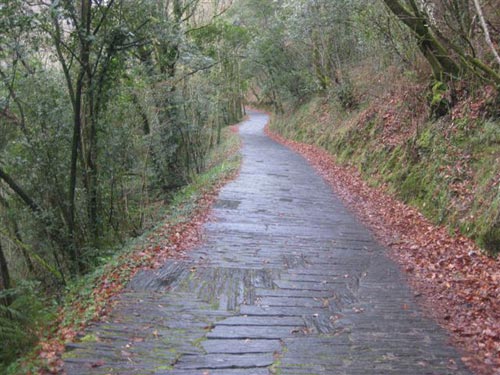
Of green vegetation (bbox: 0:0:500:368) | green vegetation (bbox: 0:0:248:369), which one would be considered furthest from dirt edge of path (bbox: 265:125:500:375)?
green vegetation (bbox: 0:0:248:369)

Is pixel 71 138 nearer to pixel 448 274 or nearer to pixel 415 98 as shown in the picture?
pixel 448 274

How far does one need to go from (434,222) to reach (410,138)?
3.67 m

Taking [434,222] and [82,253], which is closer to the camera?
[434,222]

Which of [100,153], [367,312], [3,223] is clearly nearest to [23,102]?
[100,153]

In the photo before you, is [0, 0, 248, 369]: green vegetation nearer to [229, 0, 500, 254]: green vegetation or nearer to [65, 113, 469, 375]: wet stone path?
[65, 113, 469, 375]: wet stone path

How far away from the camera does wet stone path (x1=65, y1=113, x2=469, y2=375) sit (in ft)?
14.4

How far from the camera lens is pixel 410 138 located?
458 inches

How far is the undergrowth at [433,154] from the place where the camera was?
761 cm

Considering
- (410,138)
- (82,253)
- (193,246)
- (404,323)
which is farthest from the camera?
(410,138)

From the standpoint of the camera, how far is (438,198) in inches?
349

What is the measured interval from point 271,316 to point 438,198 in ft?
16.8

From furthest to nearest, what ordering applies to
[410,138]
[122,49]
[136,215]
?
[136,215]
[410,138]
[122,49]

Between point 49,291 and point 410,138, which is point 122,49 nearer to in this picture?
point 49,291

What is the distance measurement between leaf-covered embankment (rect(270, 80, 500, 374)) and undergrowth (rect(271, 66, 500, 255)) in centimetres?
2
